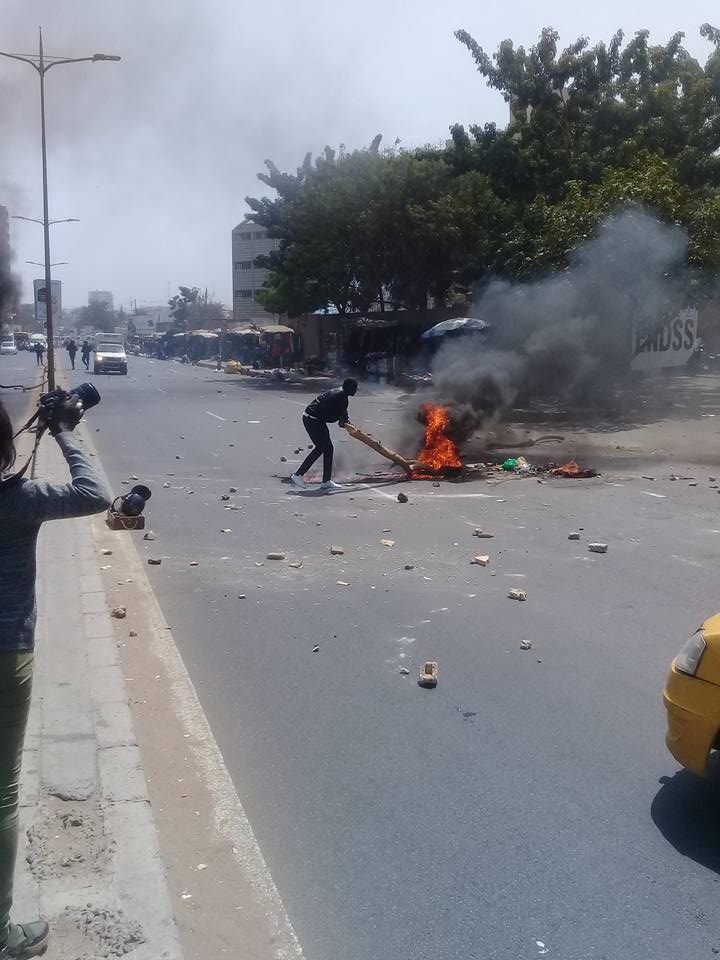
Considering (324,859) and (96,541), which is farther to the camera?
(96,541)

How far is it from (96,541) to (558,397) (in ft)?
50.8

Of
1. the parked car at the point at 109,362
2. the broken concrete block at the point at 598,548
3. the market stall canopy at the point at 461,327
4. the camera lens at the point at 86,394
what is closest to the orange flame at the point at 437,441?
the broken concrete block at the point at 598,548

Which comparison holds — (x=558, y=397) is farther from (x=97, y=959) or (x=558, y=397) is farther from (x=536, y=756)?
(x=97, y=959)

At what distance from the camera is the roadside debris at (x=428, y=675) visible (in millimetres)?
5367

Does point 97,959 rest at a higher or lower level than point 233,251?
lower

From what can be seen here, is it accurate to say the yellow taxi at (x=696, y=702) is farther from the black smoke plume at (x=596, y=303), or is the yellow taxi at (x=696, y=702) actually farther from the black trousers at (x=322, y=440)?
the black smoke plume at (x=596, y=303)

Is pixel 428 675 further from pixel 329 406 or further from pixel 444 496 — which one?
pixel 329 406

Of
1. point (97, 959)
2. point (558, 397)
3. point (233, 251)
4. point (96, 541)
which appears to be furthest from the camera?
point (233, 251)

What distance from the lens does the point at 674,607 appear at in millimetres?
6867

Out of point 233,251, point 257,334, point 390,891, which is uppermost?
point 233,251

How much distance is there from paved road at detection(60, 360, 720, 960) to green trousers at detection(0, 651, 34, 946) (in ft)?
3.04

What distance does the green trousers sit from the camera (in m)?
2.86

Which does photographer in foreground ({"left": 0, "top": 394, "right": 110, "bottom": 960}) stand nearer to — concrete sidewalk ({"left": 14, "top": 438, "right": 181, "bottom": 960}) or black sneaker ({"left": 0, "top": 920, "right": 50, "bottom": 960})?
black sneaker ({"left": 0, "top": 920, "right": 50, "bottom": 960})

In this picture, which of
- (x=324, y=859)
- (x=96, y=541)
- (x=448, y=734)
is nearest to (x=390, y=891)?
(x=324, y=859)
